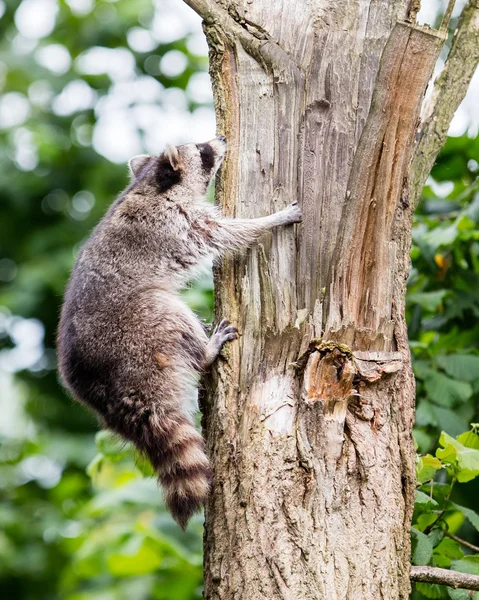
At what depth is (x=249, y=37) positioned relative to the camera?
3031mm

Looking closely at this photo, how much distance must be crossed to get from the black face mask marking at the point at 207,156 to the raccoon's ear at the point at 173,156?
5.4 inches

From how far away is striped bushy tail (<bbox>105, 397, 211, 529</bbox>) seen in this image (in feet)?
9.02

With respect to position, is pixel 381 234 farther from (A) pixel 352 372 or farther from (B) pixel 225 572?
(B) pixel 225 572

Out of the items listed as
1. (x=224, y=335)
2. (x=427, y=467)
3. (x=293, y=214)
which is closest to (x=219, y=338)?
(x=224, y=335)

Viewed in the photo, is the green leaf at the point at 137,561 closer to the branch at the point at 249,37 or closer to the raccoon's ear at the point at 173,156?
the raccoon's ear at the point at 173,156

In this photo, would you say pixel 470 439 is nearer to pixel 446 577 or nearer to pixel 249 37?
pixel 446 577

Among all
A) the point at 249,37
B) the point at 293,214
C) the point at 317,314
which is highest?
the point at 249,37

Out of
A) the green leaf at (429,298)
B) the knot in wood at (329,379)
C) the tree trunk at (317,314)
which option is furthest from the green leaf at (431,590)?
the green leaf at (429,298)

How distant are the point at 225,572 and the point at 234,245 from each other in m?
1.18

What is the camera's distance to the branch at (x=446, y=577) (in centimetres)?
250

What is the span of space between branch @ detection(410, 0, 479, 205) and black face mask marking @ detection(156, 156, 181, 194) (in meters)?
1.24

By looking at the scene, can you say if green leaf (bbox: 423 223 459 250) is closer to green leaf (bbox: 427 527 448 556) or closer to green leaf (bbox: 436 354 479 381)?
green leaf (bbox: 436 354 479 381)

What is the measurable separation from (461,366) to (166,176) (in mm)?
1655

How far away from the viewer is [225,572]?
2.55 metres
